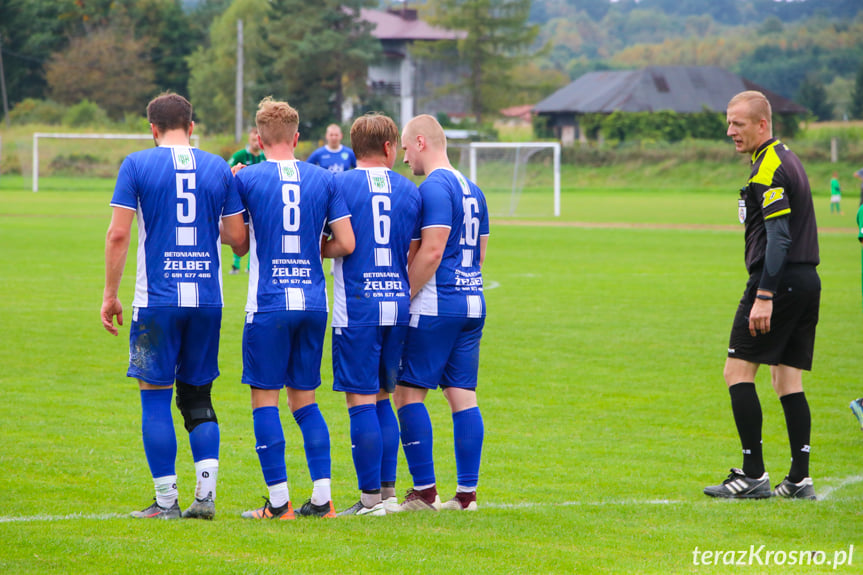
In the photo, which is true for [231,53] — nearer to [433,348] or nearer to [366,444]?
[433,348]

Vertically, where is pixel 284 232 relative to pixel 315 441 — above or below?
above

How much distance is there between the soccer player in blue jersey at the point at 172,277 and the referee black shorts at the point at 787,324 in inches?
115

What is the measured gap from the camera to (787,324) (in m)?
5.74

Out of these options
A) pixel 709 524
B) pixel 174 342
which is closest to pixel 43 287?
pixel 174 342

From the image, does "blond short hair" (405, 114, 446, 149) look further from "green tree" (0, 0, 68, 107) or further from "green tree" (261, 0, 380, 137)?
"green tree" (0, 0, 68, 107)

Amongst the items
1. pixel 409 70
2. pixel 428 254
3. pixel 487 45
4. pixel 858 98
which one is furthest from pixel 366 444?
pixel 858 98

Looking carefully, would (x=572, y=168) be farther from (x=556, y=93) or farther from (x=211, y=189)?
(x=211, y=189)

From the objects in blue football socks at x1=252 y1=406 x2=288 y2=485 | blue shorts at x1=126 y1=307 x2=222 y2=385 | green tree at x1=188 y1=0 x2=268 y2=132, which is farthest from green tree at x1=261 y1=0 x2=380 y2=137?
blue football socks at x1=252 y1=406 x2=288 y2=485

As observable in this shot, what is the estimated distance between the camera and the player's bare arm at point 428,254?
5.28 meters

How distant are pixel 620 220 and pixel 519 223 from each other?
3.70 meters

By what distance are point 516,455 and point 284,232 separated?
8.79ft

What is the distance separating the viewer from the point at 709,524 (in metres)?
5.14

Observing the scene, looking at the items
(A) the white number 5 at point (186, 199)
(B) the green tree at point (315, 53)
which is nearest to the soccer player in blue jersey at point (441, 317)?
(A) the white number 5 at point (186, 199)

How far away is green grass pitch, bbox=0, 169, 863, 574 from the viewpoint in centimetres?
447
